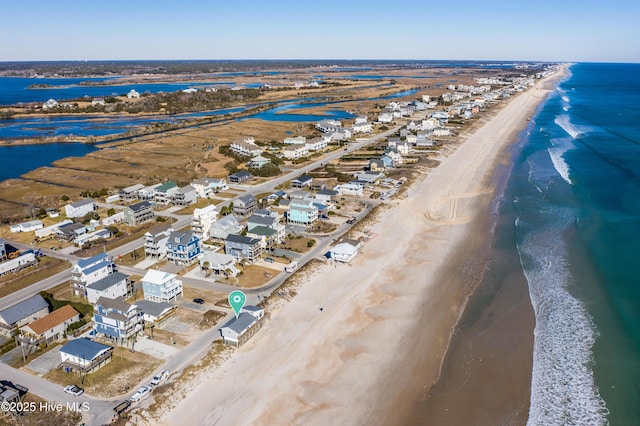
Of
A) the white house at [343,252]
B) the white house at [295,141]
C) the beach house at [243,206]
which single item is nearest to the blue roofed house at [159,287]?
the white house at [343,252]

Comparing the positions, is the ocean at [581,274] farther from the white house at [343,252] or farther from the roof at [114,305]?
the roof at [114,305]

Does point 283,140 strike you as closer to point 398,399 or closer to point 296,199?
point 296,199

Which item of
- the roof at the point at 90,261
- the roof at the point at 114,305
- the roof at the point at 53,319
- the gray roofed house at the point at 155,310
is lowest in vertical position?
the gray roofed house at the point at 155,310

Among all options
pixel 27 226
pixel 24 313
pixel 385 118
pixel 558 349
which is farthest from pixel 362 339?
pixel 385 118

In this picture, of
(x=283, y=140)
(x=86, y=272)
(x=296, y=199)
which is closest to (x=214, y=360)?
(x=86, y=272)

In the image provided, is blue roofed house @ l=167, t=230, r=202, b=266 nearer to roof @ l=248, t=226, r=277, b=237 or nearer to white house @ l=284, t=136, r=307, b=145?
roof @ l=248, t=226, r=277, b=237

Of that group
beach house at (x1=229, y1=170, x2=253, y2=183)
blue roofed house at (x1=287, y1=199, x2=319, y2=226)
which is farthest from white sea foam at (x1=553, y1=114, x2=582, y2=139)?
blue roofed house at (x1=287, y1=199, x2=319, y2=226)

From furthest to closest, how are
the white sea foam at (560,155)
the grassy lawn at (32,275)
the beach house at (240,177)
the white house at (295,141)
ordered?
the white house at (295,141)
the white sea foam at (560,155)
the beach house at (240,177)
the grassy lawn at (32,275)
